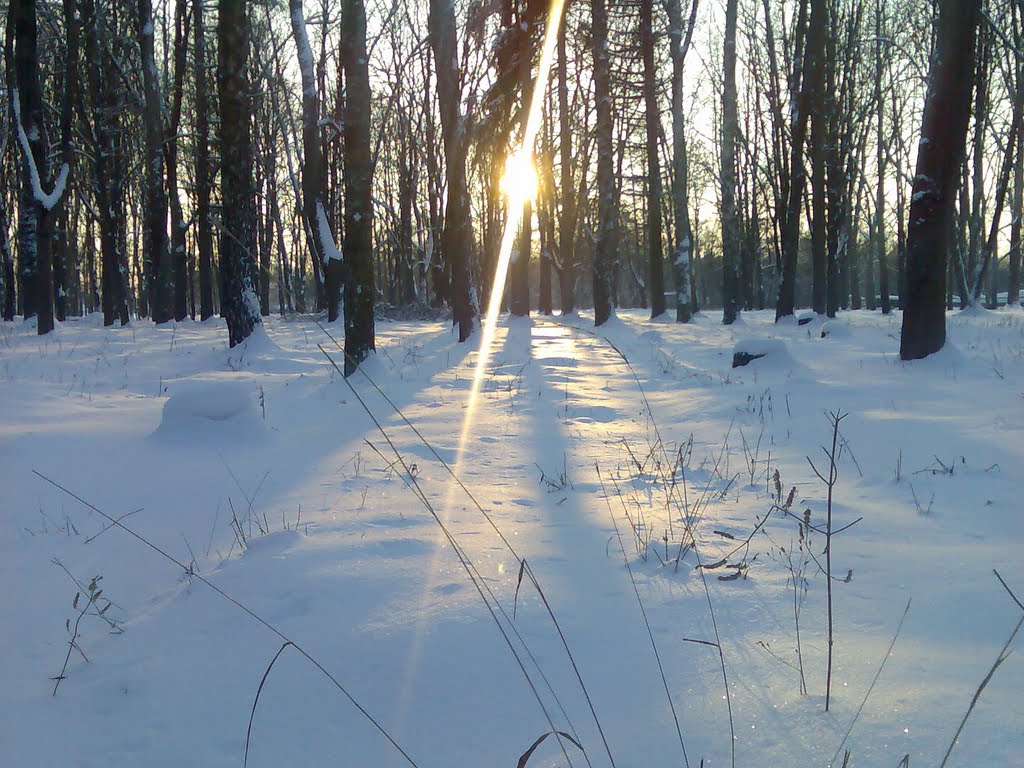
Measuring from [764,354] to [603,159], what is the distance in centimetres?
740

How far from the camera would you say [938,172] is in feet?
22.1

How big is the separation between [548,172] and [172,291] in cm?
1438

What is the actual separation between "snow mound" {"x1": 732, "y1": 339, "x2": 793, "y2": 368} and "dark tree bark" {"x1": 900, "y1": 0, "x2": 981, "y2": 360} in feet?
4.03

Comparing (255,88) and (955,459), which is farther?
(255,88)

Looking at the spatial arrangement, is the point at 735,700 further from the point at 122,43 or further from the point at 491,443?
the point at 122,43

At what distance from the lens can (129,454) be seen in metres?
4.20

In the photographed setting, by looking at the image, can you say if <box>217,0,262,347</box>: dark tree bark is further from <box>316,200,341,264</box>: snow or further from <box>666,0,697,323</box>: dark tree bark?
<box>666,0,697,323</box>: dark tree bark

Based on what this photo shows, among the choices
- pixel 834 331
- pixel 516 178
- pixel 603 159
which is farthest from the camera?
pixel 516 178

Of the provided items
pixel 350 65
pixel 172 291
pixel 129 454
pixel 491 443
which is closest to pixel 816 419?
pixel 491 443

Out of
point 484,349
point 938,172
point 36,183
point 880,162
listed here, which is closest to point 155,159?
point 36,183

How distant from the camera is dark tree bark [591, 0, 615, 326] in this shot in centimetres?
1338

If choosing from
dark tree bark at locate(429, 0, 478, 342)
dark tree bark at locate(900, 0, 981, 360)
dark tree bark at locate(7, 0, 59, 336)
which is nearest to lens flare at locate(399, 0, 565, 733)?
dark tree bark at locate(429, 0, 478, 342)

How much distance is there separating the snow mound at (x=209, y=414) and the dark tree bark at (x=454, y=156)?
635cm

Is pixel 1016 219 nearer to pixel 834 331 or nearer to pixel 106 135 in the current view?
pixel 834 331
